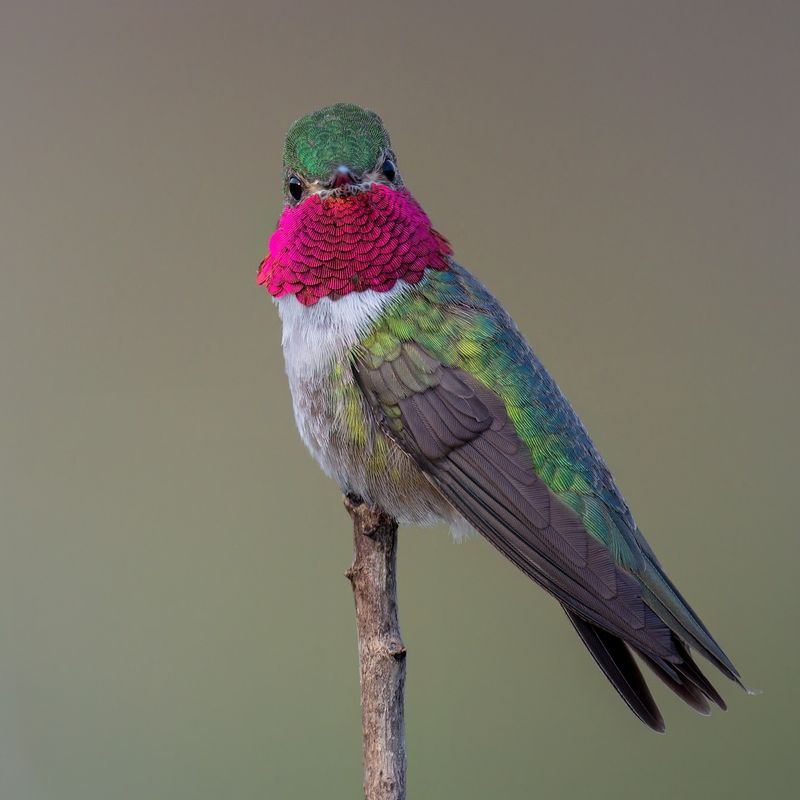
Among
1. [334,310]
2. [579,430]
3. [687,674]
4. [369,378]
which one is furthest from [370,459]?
[687,674]

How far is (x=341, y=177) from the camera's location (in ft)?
5.39

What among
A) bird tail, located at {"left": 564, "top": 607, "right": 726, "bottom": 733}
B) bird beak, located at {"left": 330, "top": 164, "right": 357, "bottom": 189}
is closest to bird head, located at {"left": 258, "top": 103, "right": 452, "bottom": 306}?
bird beak, located at {"left": 330, "top": 164, "right": 357, "bottom": 189}

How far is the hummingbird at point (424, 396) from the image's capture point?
161 centimetres

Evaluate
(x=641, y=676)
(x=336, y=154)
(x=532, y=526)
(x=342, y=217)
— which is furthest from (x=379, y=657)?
(x=336, y=154)

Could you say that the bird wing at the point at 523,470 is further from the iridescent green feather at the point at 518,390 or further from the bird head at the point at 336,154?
the bird head at the point at 336,154

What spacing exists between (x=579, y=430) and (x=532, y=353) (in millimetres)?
153

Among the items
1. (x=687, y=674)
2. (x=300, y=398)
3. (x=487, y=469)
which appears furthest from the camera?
(x=300, y=398)

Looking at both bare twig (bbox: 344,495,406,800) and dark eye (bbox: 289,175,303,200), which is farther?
dark eye (bbox: 289,175,303,200)

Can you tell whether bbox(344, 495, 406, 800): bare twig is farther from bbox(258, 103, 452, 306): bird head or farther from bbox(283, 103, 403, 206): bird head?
bbox(283, 103, 403, 206): bird head

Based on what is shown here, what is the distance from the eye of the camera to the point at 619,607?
1544 mm

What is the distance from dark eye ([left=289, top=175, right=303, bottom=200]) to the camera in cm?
170

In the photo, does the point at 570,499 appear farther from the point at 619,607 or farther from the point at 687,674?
the point at 687,674

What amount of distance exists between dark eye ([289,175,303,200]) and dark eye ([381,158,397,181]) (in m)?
0.14

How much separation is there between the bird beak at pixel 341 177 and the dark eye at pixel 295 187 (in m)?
0.07
